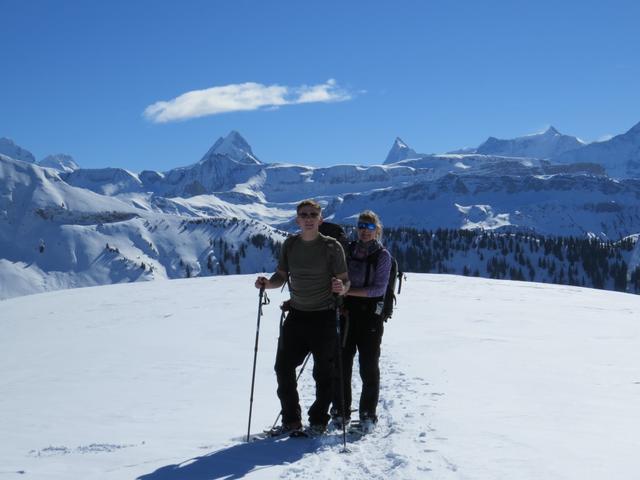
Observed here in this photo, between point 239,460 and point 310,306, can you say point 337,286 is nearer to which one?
point 310,306

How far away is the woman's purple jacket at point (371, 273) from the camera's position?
8.52 meters

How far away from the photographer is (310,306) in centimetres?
832

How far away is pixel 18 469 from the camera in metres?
7.00

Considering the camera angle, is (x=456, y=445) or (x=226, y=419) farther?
(x=226, y=419)

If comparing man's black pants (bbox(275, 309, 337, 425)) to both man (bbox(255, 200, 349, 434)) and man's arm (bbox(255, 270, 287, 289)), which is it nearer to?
man (bbox(255, 200, 349, 434))

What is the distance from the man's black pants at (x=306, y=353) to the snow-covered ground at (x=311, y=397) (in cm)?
46

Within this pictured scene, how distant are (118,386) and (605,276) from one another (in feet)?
683

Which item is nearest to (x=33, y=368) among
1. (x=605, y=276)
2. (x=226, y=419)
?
(x=226, y=419)

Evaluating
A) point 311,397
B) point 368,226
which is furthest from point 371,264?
point 311,397

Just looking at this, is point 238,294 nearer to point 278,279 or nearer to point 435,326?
point 435,326

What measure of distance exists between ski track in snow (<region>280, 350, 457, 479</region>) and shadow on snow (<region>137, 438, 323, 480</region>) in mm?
227

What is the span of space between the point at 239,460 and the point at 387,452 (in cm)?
185

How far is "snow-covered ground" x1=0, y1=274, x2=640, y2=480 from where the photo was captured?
23.5 ft

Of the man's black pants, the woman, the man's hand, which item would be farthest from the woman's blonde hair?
the man's black pants
